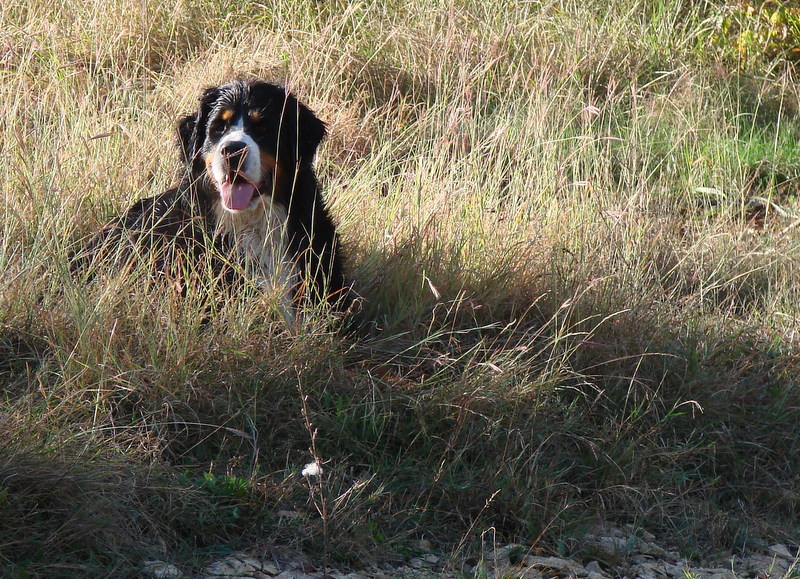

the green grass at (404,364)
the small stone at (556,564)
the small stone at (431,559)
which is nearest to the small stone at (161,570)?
the green grass at (404,364)

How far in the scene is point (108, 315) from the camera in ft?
9.70

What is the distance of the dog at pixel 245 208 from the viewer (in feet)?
11.5

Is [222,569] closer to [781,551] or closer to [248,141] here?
[248,141]

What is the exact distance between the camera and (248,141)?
3500 millimetres

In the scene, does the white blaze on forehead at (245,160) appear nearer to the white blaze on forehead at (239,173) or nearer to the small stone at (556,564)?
the white blaze on forehead at (239,173)

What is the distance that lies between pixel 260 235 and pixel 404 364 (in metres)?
0.84

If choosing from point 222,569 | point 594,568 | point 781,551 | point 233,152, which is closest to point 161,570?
point 222,569

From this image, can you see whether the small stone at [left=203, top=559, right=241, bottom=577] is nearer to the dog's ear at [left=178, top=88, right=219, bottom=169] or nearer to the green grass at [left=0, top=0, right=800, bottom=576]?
the green grass at [left=0, top=0, right=800, bottom=576]

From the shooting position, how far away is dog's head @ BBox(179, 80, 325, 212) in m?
3.49

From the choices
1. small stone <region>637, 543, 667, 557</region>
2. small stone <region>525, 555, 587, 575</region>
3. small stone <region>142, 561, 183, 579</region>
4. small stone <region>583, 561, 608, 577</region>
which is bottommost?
small stone <region>637, 543, 667, 557</region>

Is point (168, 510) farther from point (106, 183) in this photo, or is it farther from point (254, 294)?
point (106, 183)

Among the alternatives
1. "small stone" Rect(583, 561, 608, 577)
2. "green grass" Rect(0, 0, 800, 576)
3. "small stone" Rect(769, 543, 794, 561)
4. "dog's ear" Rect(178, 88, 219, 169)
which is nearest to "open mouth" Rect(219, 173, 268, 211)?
"dog's ear" Rect(178, 88, 219, 169)

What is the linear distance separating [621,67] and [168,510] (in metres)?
5.17

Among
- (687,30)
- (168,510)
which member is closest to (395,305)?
(168,510)
